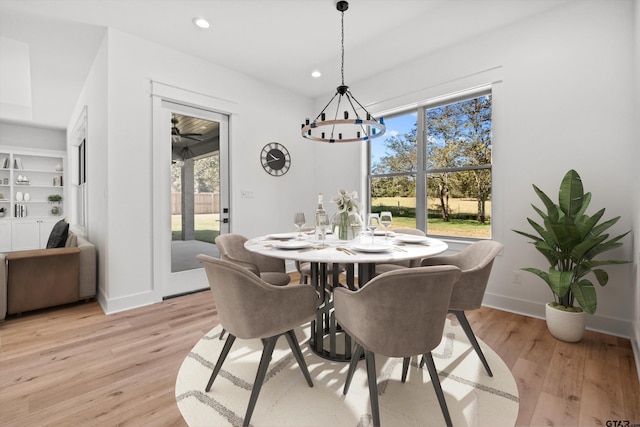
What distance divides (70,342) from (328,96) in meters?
4.37

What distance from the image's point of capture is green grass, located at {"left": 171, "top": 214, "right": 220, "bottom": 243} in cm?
346

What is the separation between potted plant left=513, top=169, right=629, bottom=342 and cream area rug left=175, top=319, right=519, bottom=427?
2.37 ft

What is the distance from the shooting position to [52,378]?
5.98ft

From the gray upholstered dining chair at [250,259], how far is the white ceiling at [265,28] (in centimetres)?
213

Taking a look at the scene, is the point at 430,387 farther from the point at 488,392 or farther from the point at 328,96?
the point at 328,96

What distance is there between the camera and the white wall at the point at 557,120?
93.9 inches

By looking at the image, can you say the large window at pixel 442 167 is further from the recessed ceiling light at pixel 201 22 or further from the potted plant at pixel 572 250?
the recessed ceiling light at pixel 201 22

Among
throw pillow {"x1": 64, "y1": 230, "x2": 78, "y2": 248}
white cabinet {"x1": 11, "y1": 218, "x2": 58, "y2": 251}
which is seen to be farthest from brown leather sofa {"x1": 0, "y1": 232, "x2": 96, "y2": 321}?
white cabinet {"x1": 11, "y1": 218, "x2": 58, "y2": 251}

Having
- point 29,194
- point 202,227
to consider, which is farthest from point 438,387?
point 29,194

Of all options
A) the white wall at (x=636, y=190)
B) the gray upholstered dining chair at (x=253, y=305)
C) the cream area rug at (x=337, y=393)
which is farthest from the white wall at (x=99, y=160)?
the white wall at (x=636, y=190)

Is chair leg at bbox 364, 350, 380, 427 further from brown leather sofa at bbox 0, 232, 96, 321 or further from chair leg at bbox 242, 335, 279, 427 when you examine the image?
brown leather sofa at bbox 0, 232, 96, 321

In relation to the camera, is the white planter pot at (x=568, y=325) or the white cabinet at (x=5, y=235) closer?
the white planter pot at (x=568, y=325)

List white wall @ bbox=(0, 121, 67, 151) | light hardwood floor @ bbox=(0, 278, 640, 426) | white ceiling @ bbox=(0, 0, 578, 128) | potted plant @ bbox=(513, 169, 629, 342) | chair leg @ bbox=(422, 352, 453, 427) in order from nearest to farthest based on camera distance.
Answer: chair leg @ bbox=(422, 352, 453, 427), light hardwood floor @ bbox=(0, 278, 640, 426), potted plant @ bbox=(513, 169, 629, 342), white ceiling @ bbox=(0, 0, 578, 128), white wall @ bbox=(0, 121, 67, 151)

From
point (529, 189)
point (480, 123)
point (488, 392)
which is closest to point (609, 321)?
point (529, 189)
